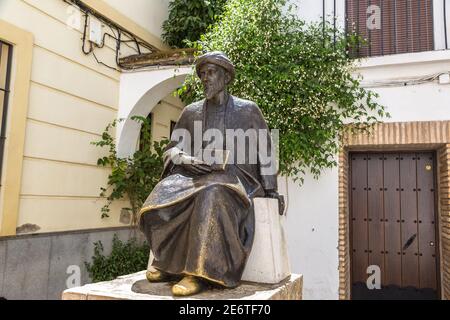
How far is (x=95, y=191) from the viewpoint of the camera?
5.27 metres

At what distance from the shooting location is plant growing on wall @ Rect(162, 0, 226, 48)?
20.4 ft

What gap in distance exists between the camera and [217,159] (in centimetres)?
258

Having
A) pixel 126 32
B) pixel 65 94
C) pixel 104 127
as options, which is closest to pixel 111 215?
pixel 104 127

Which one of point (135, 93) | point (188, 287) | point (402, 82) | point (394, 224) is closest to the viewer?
point (188, 287)

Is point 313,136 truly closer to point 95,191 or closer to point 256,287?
point 256,287

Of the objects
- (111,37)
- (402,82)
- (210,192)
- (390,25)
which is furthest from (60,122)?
(390,25)

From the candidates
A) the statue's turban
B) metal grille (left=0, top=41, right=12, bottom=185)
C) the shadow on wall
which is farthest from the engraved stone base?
metal grille (left=0, top=41, right=12, bottom=185)

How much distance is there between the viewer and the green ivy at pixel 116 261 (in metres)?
5.13

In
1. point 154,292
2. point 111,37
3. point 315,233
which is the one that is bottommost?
point 154,292

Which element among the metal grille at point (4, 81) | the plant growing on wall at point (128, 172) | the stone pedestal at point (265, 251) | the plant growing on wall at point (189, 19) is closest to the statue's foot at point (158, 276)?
the stone pedestal at point (265, 251)

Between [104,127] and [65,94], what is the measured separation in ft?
2.58

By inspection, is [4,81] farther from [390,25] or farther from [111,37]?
[390,25]

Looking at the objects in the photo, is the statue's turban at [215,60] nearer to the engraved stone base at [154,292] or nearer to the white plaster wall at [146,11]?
the engraved stone base at [154,292]

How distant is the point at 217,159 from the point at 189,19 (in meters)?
4.20
